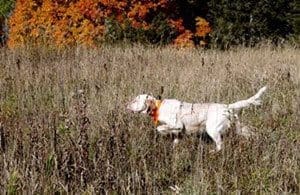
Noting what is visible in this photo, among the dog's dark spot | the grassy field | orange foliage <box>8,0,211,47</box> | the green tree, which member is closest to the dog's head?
the grassy field

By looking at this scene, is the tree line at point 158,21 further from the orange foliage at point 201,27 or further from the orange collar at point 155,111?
the orange collar at point 155,111

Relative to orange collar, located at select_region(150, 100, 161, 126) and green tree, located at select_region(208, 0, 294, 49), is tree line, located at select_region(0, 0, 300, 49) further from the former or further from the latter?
orange collar, located at select_region(150, 100, 161, 126)

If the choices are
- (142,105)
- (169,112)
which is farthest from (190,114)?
(142,105)

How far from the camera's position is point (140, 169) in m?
4.75

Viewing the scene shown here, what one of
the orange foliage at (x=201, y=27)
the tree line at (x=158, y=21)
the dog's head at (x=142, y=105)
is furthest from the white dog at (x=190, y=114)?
the orange foliage at (x=201, y=27)

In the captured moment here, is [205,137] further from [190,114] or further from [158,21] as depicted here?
[158,21]

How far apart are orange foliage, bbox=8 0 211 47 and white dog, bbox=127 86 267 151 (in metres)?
9.31

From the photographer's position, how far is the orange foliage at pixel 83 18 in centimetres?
1639

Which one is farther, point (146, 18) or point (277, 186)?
point (146, 18)

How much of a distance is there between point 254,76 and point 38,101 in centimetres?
342

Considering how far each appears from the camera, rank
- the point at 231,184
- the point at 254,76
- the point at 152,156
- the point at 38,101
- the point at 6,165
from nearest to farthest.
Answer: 1. the point at 6,165
2. the point at 231,184
3. the point at 152,156
4. the point at 38,101
5. the point at 254,76

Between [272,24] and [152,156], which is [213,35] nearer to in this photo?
[272,24]

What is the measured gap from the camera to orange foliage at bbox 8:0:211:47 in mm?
16391

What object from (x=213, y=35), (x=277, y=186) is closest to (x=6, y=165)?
(x=277, y=186)
